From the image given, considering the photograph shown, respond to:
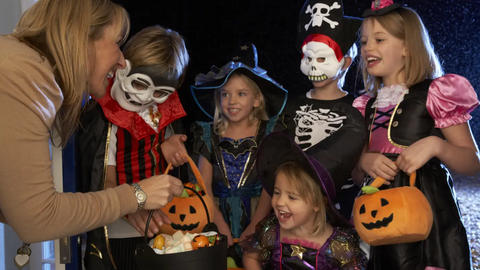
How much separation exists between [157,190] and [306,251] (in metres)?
0.67

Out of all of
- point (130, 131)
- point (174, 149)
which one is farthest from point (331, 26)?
point (130, 131)

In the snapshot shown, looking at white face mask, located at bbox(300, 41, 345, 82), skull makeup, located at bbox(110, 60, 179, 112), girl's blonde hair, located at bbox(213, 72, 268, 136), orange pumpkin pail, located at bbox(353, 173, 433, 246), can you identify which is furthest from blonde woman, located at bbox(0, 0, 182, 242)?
white face mask, located at bbox(300, 41, 345, 82)

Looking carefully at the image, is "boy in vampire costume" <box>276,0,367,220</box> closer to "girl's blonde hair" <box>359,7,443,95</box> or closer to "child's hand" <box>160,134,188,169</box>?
→ "girl's blonde hair" <box>359,7,443,95</box>

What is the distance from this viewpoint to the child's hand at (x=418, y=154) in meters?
1.53

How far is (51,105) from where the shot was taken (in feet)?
3.63

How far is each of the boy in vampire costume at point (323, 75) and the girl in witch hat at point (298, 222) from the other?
269mm

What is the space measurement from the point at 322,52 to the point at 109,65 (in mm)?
1012

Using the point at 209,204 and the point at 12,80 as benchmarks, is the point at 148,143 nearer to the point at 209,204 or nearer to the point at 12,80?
the point at 209,204

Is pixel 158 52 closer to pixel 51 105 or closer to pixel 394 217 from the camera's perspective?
pixel 51 105

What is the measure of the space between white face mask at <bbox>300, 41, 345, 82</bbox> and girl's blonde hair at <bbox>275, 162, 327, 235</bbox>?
48 centimetres

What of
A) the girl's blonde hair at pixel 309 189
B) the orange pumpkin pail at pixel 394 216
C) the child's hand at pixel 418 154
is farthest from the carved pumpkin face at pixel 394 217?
the girl's blonde hair at pixel 309 189

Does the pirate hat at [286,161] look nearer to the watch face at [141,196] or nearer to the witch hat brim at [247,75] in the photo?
the witch hat brim at [247,75]

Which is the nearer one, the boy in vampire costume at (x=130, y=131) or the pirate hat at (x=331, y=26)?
the boy in vampire costume at (x=130, y=131)

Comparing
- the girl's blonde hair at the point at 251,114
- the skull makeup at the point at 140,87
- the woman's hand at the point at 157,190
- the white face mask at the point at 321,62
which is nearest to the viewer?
the woman's hand at the point at 157,190
